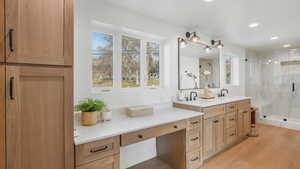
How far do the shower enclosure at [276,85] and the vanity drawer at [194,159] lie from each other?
3584 mm

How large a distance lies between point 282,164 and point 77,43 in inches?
136

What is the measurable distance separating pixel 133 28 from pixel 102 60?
0.68 meters

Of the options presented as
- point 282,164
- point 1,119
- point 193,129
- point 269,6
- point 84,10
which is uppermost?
point 269,6

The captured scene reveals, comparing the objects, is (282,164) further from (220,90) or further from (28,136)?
(28,136)

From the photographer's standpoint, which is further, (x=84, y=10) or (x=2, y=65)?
(x=84, y=10)

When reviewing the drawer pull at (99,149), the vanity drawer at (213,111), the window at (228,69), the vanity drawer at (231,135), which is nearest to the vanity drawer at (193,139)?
the vanity drawer at (213,111)

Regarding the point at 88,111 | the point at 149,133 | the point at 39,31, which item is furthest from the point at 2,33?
the point at 149,133

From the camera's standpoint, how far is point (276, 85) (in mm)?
4859

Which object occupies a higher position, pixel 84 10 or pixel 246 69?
pixel 84 10

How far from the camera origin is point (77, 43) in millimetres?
1754

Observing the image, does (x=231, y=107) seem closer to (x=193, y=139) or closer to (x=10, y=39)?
(x=193, y=139)

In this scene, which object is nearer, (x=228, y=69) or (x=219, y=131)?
(x=219, y=131)

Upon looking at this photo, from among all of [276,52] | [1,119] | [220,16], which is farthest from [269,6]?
[276,52]

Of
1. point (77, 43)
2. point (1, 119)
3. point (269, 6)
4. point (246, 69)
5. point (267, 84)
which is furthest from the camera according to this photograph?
point (267, 84)
